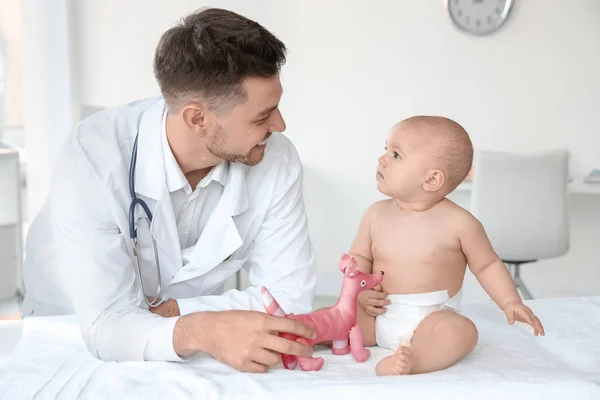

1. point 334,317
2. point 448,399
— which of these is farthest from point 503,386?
point 334,317

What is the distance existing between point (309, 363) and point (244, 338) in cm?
15

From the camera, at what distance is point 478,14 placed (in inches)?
172

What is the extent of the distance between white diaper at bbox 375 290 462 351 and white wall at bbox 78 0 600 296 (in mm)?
3013

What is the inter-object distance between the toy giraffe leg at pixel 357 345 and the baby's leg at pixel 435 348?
78 millimetres

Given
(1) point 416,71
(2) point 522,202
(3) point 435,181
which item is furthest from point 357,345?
(1) point 416,71

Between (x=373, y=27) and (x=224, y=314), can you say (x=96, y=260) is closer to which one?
(x=224, y=314)

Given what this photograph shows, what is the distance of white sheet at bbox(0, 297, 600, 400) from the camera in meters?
1.20

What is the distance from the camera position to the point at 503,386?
122 cm

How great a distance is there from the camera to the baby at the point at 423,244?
1526 millimetres

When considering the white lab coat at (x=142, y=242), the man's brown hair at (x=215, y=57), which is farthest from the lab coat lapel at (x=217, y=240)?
the man's brown hair at (x=215, y=57)

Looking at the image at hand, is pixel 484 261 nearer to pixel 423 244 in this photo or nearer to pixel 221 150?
pixel 423 244

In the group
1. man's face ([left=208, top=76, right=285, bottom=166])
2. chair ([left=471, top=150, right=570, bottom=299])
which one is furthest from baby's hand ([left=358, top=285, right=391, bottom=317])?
chair ([left=471, top=150, right=570, bottom=299])

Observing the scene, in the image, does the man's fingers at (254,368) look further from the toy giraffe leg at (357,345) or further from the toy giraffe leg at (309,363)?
the toy giraffe leg at (357,345)

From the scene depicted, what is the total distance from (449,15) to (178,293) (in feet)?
10.4
